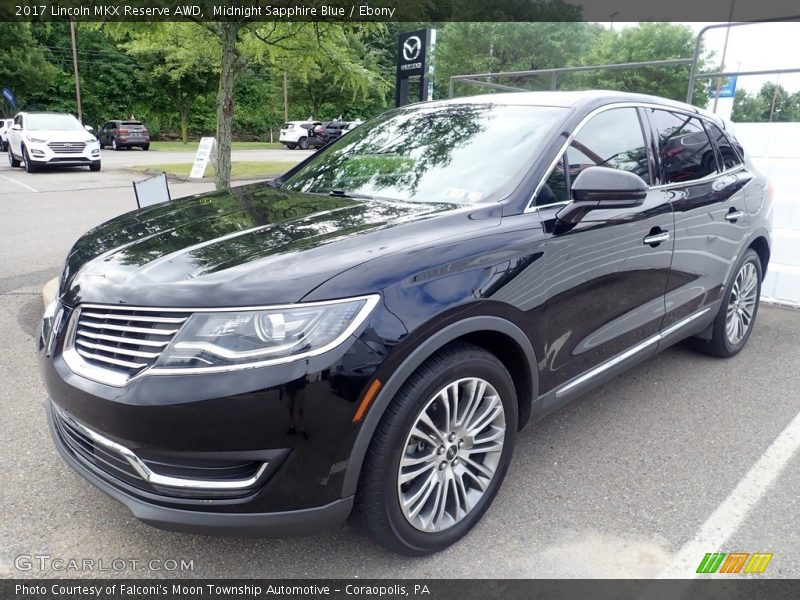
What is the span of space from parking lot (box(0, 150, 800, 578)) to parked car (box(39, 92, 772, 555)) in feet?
0.87

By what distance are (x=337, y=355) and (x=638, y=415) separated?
95.5 inches

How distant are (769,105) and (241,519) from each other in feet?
40.2

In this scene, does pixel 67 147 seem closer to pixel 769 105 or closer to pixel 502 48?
pixel 769 105

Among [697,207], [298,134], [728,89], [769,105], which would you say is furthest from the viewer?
[298,134]

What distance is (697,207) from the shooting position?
147 inches

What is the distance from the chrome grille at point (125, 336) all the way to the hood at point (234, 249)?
5cm

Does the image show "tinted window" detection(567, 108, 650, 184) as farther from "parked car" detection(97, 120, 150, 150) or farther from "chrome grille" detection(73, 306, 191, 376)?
"parked car" detection(97, 120, 150, 150)

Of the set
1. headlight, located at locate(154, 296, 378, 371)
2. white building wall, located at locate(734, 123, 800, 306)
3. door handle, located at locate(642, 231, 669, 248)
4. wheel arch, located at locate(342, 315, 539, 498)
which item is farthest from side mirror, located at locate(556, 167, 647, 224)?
white building wall, located at locate(734, 123, 800, 306)

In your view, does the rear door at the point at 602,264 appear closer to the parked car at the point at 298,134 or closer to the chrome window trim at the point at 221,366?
the chrome window trim at the point at 221,366

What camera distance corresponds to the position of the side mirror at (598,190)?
2.76 metres

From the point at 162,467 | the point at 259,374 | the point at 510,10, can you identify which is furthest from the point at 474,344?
the point at 510,10

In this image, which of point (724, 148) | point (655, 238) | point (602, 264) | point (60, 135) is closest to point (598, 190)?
point (602, 264)

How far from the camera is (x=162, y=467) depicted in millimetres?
2051

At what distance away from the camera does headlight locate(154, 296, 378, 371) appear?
1.95 meters
